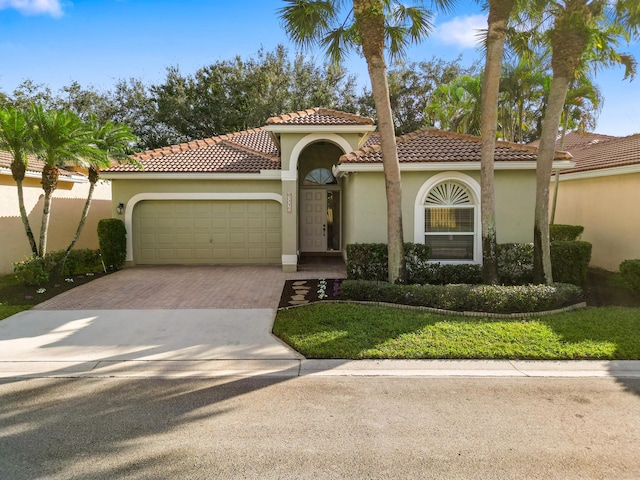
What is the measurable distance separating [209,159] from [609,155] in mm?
13735

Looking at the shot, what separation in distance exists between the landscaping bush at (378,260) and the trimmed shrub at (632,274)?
14.0ft

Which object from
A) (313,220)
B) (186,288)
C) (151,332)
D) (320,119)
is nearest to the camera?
(151,332)

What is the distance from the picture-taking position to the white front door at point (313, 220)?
58.2 feet

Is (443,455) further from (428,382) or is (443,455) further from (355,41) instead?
(355,41)

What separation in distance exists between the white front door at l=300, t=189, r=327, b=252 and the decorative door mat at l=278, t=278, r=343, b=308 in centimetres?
560

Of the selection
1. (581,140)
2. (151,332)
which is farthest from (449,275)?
(581,140)

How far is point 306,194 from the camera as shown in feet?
58.2

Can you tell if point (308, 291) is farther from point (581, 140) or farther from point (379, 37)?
point (581, 140)

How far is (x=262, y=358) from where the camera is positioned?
20.8 ft

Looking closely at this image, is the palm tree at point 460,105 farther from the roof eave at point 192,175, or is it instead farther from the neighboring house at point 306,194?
the roof eave at point 192,175

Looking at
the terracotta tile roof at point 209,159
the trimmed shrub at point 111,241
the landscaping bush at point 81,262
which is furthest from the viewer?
the terracotta tile roof at point 209,159

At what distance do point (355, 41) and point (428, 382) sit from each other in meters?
8.00

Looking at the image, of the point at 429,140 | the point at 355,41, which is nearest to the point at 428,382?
the point at 355,41

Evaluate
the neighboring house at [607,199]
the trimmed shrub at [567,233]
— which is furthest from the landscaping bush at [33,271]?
the neighboring house at [607,199]
